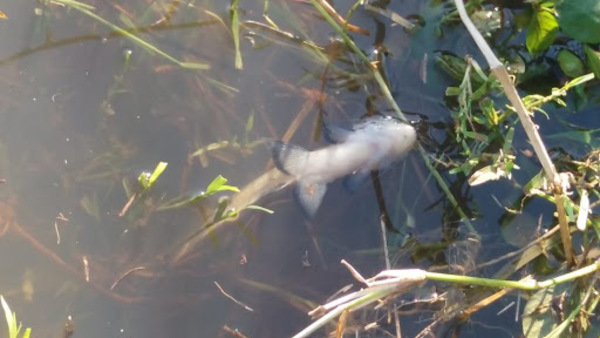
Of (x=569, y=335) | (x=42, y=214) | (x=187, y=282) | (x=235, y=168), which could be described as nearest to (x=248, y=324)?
(x=187, y=282)

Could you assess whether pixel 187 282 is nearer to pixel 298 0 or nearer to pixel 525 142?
pixel 298 0

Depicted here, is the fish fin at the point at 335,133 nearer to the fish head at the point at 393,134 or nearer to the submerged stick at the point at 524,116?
the fish head at the point at 393,134

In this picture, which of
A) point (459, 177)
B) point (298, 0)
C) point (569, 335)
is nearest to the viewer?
point (569, 335)

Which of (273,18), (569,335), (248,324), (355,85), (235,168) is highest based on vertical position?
(273,18)

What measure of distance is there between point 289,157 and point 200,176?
322 millimetres

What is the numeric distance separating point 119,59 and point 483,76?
49.3 inches

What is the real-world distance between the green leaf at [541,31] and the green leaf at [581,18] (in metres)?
0.03

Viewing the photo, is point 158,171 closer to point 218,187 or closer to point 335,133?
point 218,187

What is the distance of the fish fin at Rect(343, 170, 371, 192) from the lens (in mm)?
2369

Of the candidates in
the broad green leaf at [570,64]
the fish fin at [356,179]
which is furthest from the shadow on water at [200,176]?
the broad green leaf at [570,64]

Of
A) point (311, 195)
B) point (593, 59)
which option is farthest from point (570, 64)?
point (311, 195)

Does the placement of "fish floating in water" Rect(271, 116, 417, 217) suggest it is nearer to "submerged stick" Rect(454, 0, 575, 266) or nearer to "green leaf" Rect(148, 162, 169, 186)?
"green leaf" Rect(148, 162, 169, 186)

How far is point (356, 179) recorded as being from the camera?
93.4 inches

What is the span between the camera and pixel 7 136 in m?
2.41
